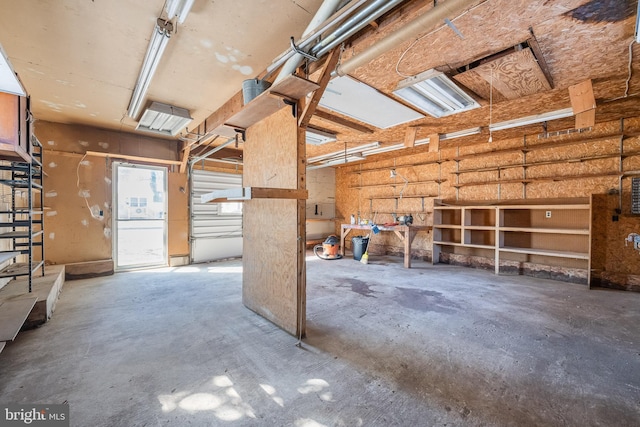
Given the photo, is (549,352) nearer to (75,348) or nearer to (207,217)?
(75,348)

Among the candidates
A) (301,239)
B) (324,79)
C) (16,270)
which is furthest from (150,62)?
(16,270)

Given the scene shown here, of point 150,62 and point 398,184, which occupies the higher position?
point 150,62

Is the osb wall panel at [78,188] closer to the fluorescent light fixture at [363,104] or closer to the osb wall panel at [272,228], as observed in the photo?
the osb wall panel at [272,228]

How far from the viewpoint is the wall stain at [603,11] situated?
1650mm

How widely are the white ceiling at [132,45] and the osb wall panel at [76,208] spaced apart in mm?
1222

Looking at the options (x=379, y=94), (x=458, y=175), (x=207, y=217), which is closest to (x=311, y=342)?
(x=379, y=94)

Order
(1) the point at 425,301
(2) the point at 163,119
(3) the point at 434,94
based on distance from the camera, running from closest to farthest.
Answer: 1. (3) the point at 434,94
2. (1) the point at 425,301
3. (2) the point at 163,119

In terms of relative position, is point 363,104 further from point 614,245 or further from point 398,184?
point 614,245

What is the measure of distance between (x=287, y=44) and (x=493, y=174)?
478 centimetres

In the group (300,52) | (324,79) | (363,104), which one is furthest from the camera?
(363,104)

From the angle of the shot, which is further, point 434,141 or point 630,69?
point 434,141

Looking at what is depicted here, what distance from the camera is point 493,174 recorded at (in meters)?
5.22

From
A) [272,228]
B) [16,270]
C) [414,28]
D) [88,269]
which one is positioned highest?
[414,28]
